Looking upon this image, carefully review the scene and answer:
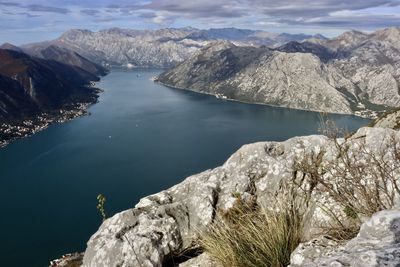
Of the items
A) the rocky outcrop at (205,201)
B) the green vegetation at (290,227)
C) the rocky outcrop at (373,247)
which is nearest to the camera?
the rocky outcrop at (373,247)

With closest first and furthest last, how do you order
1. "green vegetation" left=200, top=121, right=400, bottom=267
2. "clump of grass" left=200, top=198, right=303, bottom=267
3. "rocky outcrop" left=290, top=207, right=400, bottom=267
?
"rocky outcrop" left=290, top=207, right=400, bottom=267, "green vegetation" left=200, top=121, right=400, bottom=267, "clump of grass" left=200, top=198, right=303, bottom=267

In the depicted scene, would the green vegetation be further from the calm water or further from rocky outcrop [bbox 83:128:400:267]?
the calm water

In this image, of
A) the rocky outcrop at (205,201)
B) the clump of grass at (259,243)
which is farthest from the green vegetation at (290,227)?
the rocky outcrop at (205,201)

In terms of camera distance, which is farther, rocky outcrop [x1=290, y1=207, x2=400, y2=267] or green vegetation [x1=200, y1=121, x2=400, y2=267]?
green vegetation [x1=200, y1=121, x2=400, y2=267]

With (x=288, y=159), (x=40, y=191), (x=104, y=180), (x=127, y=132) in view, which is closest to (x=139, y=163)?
(x=104, y=180)

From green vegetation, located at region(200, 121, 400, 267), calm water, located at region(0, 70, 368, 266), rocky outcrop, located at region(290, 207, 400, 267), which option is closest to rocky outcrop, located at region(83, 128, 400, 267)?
green vegetation, located at region(200, 121, 400, 267)

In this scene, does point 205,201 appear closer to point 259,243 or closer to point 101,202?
point 101,202

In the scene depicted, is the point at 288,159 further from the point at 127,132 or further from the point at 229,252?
the point at 127,132

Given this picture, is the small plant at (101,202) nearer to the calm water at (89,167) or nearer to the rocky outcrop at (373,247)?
the rocky outcrop at (373,247)
